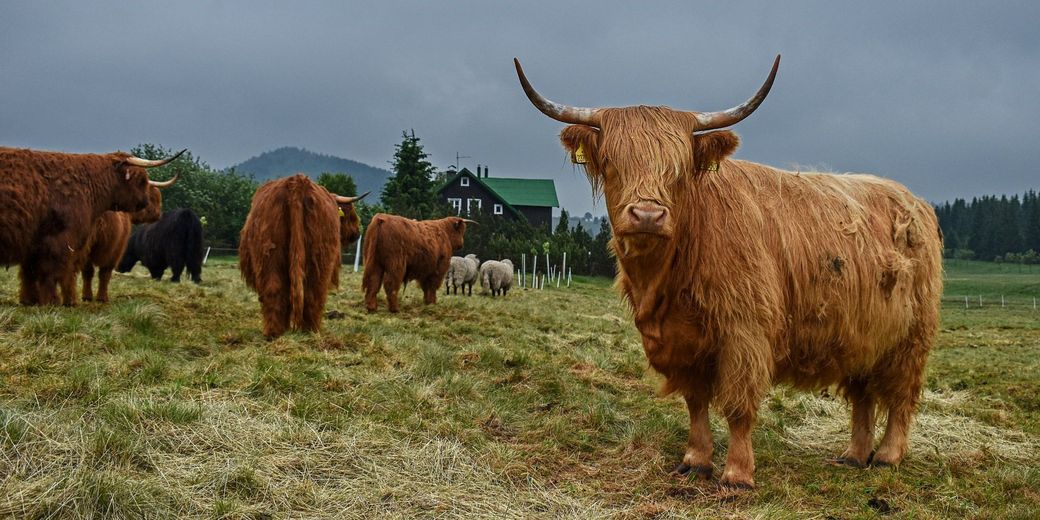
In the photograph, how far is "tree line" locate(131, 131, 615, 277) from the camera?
3797cm

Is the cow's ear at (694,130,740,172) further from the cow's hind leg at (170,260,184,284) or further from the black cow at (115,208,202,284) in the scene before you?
the cow's hind leg at (170,260,184,284)

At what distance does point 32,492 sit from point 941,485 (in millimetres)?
4920

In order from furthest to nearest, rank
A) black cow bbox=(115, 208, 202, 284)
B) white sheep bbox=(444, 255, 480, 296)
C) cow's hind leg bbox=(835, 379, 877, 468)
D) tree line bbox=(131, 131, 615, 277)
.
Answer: tree line bbox=(131, 131, 615, 277) < white sheep bbox=(444, 255, 480, 296) < black cow bbox=(115, 208, 202, 284) < cow's hind leg bbox=(835, 379, 877, 468)

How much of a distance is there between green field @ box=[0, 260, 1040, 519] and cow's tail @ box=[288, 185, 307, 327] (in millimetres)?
433

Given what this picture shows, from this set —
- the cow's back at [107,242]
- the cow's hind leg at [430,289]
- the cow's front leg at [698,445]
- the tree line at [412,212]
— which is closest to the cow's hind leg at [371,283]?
the cow's hind leg at [430,289]

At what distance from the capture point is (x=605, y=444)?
5152 mm

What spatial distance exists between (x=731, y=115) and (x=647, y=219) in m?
1.03

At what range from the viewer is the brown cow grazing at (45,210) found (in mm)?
7602

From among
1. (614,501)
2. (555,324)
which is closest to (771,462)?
(614,501)

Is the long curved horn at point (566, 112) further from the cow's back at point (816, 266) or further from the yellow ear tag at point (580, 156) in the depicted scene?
the cow's back at point (816, 266)

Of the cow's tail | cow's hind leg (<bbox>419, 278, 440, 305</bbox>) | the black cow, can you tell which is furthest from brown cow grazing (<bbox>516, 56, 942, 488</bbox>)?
the black cow

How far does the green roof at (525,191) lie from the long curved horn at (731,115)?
50942 millimetres

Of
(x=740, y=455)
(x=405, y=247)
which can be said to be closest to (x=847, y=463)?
(x=740, y=455)

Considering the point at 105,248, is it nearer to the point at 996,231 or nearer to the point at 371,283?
the point at 371,283
